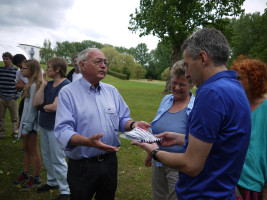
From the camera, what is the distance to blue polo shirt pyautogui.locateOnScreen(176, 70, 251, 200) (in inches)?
54.2

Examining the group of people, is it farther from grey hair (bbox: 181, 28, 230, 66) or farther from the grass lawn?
the grass lawn

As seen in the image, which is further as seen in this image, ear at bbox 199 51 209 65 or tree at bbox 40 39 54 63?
tree at bbox 40 39 54 63

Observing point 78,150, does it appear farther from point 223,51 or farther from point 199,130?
point 223,51

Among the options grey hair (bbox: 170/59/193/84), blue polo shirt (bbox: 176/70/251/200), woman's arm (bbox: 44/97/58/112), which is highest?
grey hair (bbox: 170/59/193/84)

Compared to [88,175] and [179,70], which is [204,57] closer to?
[179,70]

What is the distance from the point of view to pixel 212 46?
150 cm

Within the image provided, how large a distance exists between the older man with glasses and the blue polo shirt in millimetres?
1282

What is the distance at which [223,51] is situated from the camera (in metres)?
1.52

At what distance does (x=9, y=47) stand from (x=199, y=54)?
1418 inches

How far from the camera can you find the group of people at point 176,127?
1438 mm

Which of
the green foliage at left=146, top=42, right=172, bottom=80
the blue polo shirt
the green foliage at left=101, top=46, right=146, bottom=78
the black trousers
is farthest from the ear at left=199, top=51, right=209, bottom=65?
the green foliage at left=146, top=42, right=172, bottom=80

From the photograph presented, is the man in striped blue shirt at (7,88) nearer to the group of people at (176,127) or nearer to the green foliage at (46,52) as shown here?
the group of people at (176,127)

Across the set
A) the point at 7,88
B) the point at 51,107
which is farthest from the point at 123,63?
the point at 51,107

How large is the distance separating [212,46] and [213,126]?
600 millimetres
